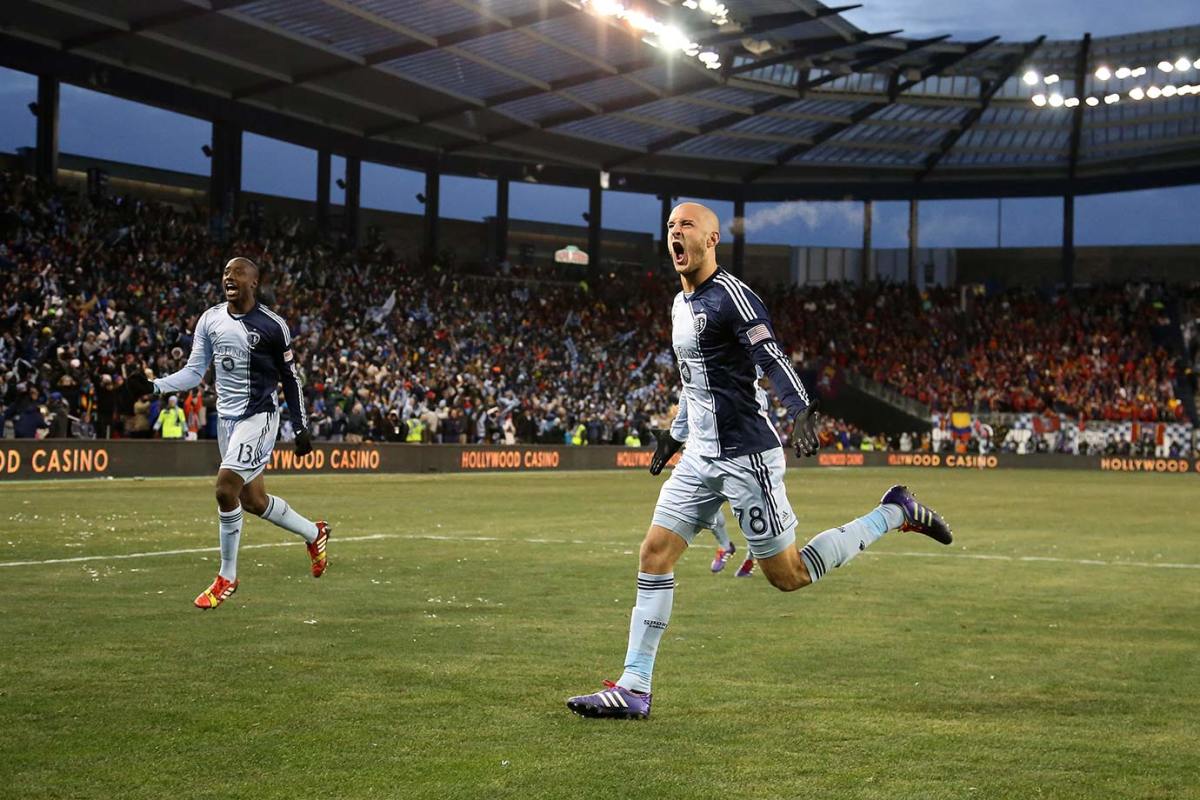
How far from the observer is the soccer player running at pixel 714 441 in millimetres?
A: 7062

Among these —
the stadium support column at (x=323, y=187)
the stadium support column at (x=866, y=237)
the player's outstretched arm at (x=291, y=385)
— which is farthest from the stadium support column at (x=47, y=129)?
the stadium support column at (x=866, y=237)

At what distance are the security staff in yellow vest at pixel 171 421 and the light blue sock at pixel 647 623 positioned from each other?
2585 cm

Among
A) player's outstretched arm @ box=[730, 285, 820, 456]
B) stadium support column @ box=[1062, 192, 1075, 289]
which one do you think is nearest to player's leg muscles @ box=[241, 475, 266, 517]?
player's outstretched arm @ box=[730, 285, 820, 456]

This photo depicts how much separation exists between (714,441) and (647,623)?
1011mm

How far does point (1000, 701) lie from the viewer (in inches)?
287

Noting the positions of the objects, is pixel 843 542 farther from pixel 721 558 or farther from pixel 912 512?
pixel 721 558

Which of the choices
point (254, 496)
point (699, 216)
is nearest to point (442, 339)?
point (254, 496)

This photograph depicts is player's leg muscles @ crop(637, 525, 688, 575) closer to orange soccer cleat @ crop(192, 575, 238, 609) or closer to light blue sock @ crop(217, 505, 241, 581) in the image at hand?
orange soccer cleat @ crop(192, 575, 238, 609)

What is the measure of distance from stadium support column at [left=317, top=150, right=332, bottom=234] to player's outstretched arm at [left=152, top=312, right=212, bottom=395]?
46522 millimetres

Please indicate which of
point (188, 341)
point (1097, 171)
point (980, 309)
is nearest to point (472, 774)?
point (188, 341)

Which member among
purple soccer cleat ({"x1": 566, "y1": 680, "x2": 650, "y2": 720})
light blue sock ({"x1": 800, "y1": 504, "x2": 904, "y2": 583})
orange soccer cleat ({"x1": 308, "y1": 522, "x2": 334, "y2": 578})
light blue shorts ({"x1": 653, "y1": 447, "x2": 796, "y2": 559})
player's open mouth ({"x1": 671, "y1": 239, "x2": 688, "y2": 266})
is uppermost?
player's open mouth ({"x1": 671, "y1": 239, "x2": 688, "y2": 266})

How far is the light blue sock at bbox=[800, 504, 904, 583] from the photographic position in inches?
294

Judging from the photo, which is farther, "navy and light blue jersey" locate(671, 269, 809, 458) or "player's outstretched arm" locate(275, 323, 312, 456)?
"player's outstretched arm" locate(275, 323, 312, 456)

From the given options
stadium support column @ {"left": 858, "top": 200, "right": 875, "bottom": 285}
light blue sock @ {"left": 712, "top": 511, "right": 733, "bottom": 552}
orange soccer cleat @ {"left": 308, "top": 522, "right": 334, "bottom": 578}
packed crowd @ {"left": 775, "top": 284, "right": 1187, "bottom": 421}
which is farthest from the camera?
stadium support column @ {"left": 858, "top": 200, "right": 875, "bottom": 285}
